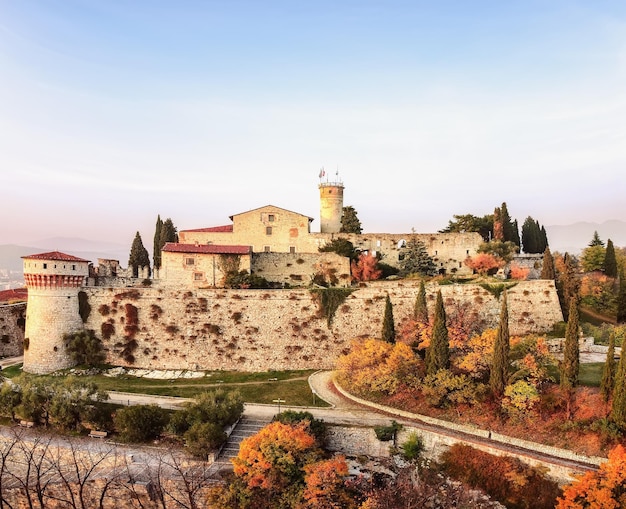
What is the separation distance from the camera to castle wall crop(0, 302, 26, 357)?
40.2 metres

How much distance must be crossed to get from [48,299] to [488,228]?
43.3 m

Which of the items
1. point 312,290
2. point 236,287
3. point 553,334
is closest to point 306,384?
Answer: point 312,290

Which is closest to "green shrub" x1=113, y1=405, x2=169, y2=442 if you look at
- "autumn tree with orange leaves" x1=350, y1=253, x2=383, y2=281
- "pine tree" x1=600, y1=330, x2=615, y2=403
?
"pine tree" x1=600, y1=330, x2=615, y2=403

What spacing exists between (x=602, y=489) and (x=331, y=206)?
118 feet

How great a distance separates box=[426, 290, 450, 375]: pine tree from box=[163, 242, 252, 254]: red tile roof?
1902 cm

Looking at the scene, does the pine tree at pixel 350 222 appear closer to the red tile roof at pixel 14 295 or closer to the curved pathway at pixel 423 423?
the curved pathway at pixel 423 423

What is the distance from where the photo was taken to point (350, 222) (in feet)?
168

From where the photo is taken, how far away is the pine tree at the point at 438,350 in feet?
97.7

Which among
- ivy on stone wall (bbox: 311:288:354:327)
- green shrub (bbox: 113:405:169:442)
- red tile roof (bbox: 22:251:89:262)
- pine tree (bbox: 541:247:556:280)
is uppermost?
red tile roof (bbox: 22:251:89:262)

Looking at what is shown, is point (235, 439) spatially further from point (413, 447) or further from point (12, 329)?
point (12, 329)

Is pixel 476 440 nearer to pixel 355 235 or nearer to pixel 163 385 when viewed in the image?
pixel 163 385

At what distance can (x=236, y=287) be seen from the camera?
131 ft

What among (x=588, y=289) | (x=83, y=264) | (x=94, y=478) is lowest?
(x=94, y=478)

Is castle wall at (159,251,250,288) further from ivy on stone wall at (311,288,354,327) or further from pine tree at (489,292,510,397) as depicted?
pine tree at (489,292,510,397)
